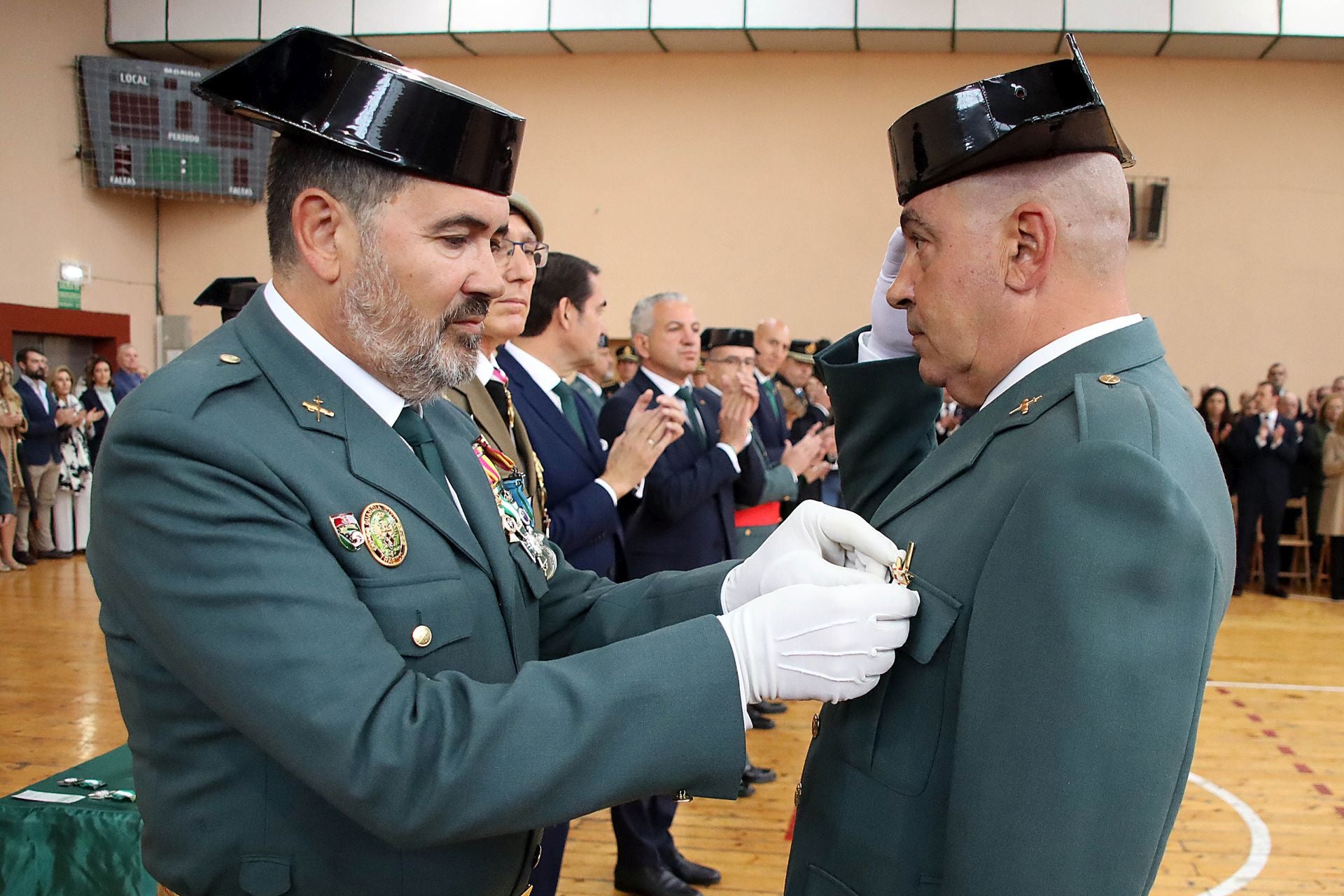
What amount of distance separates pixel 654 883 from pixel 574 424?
1380 millimetres

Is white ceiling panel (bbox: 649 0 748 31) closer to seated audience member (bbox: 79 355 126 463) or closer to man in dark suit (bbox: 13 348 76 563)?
seated audience member (bbox: 79 355 126 463)

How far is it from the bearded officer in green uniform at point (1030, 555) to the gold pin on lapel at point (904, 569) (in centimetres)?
1

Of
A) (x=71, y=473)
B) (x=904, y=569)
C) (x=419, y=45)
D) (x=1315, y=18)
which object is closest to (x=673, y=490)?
(x=904, y=569)

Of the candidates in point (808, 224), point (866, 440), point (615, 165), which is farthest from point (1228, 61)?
point (866, 440)

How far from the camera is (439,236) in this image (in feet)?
4.51

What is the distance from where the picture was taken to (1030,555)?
104 centimetres

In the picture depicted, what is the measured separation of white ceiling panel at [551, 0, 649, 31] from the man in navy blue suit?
856 cm

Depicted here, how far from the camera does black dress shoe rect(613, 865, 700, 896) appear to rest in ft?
10.2

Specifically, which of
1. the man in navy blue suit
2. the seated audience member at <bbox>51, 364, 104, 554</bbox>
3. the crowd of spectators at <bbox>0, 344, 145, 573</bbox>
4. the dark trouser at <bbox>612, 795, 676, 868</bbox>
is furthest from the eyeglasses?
the seated audience member at <bbox>51, 364, 104, 554</bbox>

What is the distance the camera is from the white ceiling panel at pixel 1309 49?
398 inches

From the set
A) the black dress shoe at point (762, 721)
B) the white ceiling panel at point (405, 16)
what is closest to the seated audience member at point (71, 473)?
the white ceiling panel at point (405, 16)

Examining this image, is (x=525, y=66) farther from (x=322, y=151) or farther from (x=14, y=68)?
(x=322, y=151)

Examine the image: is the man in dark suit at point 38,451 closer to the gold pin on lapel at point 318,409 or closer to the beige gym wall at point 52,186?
the beige gym wall at point 52,186

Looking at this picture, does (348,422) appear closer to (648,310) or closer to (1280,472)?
(648,310)
